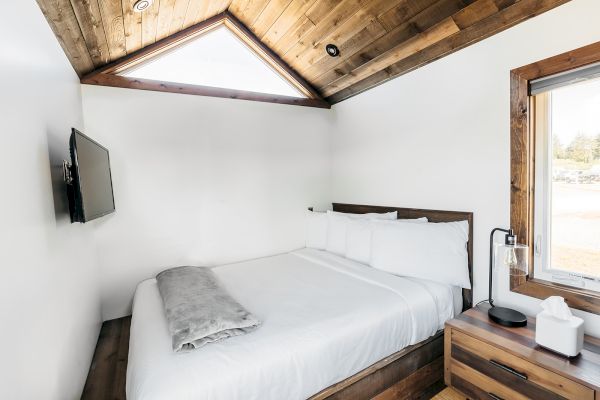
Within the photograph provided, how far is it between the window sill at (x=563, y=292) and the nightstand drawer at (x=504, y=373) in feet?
1.71

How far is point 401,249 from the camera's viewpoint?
2.20 metres

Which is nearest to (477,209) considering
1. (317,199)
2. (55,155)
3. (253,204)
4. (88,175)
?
(317,199)

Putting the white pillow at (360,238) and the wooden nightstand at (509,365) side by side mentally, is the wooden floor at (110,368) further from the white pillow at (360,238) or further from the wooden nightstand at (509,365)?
the white pillow at (360,238)

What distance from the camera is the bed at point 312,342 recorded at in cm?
120

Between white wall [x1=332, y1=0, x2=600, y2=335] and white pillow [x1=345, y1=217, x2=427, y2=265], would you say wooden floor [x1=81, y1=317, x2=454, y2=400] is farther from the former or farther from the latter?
white wall [x1=332, y1=0, x2=600, y2=335]

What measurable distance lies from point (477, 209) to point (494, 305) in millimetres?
659

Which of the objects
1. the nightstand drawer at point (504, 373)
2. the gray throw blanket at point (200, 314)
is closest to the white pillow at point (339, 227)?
the nightstand drawer at point (504, 373)

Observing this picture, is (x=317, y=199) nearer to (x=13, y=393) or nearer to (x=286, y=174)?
(x=286, y=174)

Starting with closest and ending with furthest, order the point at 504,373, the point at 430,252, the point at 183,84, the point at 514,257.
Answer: the point at 504,373 < the point at 514,257 < the point at 430,252 < the point at 183,84

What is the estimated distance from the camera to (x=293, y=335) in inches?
56.2

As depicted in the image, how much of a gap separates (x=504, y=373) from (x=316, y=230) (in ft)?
6.66

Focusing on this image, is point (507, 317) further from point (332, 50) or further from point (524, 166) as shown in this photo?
point (332, 50)

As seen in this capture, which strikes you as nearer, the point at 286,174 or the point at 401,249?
the point at 401,249

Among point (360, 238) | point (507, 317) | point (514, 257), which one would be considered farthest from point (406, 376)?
point (360, 238)
